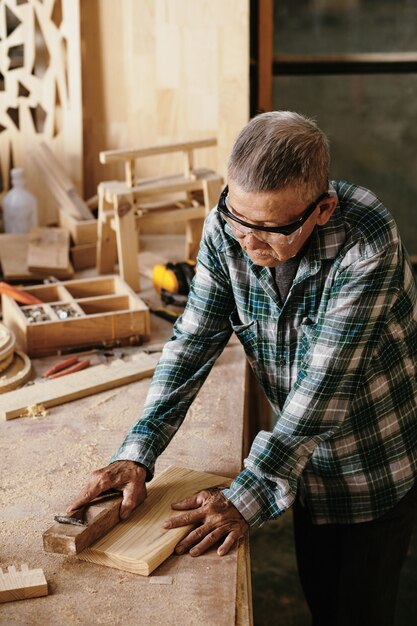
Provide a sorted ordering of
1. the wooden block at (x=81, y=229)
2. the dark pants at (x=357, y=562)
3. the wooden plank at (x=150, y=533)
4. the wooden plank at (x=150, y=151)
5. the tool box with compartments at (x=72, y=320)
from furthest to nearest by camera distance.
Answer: the wooden block at (x=81, y=229), the wooden plank at (x=150, y=151), the tool box with compartments at (x=72, y=320), the dark pants at (x=357, y=562), the wooden plank at (x=150, y=533)

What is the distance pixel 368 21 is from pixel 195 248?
5.38ft

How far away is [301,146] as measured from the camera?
1602 millimetres

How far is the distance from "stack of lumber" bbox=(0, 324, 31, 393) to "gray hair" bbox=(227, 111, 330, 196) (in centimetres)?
119

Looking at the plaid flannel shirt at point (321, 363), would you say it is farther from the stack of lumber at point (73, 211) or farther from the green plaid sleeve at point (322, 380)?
the stack of lumber at point (73, 211)

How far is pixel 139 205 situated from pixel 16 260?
0.54 meters

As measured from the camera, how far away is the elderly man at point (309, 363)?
1670 millimetres

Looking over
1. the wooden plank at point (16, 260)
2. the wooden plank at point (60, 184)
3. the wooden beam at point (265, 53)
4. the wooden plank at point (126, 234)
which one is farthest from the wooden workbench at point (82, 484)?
the wooden beam at point (265, 53)

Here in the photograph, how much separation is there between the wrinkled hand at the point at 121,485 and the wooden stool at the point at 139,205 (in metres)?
1.43

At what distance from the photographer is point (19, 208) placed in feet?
11.8

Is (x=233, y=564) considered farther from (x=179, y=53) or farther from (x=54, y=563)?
(x=179, y=53)

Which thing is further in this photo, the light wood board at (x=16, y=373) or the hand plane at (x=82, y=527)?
the light wood board at (x=16, y=373)

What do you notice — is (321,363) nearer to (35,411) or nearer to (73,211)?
(35,411)

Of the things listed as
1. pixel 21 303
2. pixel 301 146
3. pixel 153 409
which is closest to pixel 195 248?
pixel 21 303

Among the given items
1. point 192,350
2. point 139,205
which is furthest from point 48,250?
point 192,350
